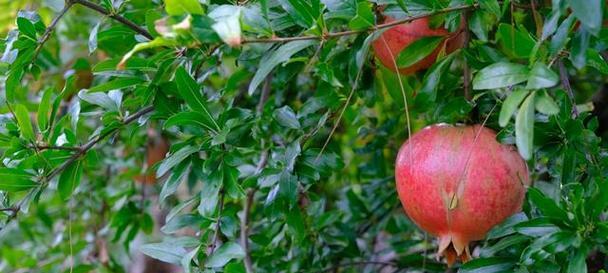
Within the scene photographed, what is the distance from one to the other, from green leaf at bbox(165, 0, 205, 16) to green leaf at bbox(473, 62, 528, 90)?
28 cm

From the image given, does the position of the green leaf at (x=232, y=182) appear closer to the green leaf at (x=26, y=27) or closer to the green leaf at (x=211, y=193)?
the green leaf at (x=211, y=193)

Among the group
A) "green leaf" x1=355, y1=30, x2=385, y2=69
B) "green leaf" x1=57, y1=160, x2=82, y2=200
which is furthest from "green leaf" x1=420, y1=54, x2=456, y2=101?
"green leaf" x1=57, y1=160, x2=82, y2=200

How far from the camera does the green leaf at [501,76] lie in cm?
77

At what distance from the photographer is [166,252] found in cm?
104

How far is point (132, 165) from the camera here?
1.87m

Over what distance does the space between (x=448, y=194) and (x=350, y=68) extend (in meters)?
0.22

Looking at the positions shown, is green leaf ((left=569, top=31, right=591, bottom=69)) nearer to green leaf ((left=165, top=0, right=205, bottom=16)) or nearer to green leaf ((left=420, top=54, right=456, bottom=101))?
green leaf ((left=420, top=54, right=456, bottom=101))

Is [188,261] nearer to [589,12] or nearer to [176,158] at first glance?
[176,158]

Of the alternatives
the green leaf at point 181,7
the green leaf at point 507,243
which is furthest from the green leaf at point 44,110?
the green leaf at point 507,243

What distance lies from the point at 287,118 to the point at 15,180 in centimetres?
37

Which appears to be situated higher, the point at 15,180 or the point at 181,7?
the point at 181,7

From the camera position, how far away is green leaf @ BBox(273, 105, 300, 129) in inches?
44.7

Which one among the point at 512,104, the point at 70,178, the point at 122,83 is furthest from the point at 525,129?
the point at 70,178

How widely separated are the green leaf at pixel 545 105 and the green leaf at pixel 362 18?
0.68 ft
